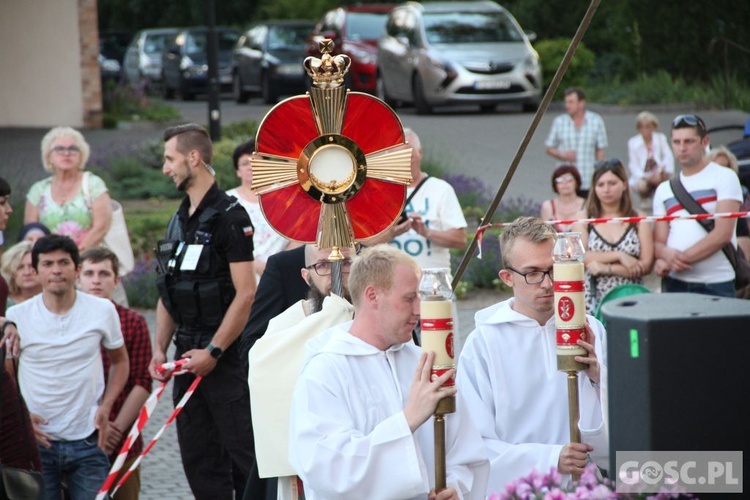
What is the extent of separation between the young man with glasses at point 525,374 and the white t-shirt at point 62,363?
2573 mm

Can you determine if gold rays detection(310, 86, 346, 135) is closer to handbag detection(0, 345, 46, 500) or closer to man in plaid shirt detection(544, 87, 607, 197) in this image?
handbag detection(0, 345, 46, 500)

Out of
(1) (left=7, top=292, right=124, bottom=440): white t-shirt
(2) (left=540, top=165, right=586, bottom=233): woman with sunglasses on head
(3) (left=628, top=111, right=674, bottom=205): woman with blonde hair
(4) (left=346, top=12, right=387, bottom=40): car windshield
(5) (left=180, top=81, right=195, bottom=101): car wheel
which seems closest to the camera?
(1) (left=7, top=292, right=124, bottom=440): white t-shirt

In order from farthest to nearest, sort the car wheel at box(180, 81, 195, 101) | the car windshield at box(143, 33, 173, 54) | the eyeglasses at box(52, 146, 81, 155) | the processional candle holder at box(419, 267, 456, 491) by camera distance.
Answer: the car windshield at box(143, 33, 173, 54) < the car wheel at box(180, 81, 195, 101) < the eyeglasses at box(52, 146, 81, 155) < the processional candle holder at box(419, 267, 456, 491)

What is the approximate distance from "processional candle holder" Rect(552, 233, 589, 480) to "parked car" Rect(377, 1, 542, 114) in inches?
742

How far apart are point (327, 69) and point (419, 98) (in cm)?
1917

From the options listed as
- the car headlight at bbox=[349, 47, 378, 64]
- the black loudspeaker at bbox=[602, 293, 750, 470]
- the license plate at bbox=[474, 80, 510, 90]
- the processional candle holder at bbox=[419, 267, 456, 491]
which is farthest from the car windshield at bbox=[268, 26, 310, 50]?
the black loudspeaker at bbox=[602, 293, 750, 470]

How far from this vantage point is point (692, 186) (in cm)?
855

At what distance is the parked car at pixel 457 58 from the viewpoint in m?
23.0

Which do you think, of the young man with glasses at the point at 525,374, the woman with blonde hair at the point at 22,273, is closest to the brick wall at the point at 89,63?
the woman with blonde hair at the point at 22,273

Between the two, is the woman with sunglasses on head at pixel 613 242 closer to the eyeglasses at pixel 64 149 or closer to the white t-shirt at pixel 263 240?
the white t-shirt at pixel 263 240

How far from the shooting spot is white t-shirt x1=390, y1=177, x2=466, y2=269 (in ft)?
26.0

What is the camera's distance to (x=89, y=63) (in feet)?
82.5

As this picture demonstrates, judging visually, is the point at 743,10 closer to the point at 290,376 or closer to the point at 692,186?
the point at 692,186

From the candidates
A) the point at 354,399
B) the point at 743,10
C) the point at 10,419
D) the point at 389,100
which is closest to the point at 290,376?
the point at 354,399
